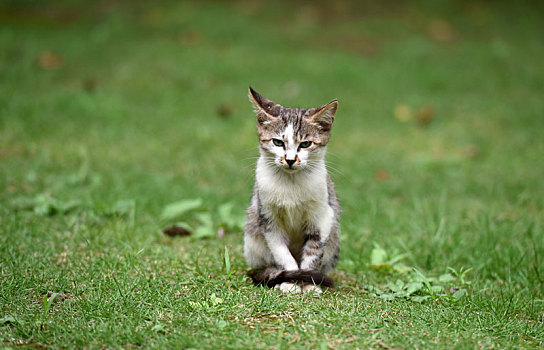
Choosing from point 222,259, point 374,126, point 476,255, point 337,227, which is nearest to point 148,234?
point 222,259

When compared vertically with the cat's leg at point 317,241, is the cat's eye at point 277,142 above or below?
above

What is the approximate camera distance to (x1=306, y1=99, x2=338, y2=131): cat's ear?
3.54 m

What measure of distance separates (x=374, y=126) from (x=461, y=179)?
2.13m

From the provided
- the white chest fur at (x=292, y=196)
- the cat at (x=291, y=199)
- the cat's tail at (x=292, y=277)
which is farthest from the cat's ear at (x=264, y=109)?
the cat's tail at (x=292, y=277)

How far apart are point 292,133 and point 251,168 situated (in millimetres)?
3135

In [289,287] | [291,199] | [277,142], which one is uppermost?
[277,142]

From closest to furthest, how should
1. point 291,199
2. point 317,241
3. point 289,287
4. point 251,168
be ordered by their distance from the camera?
point 289,287 → point 291,199 → point 317,241 → point 251,168

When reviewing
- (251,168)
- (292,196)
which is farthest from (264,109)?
(251,168)

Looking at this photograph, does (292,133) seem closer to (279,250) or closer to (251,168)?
(279,250)

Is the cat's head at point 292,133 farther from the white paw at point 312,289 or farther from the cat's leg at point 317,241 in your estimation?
the white paw at point 312,289

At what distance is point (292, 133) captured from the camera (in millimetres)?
3465

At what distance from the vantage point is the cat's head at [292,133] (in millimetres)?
3449

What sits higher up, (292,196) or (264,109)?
A: (264,109)

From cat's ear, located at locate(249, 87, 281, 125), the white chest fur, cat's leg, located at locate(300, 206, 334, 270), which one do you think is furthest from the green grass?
cat's ear, located at locate(249, 87, 281, 125)
